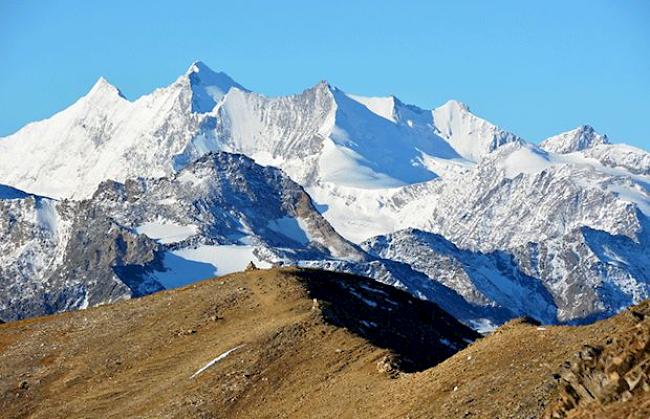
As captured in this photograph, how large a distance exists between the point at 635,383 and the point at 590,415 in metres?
1.46

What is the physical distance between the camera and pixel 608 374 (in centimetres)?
4169

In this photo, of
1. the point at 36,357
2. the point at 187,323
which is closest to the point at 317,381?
the point at 187,323

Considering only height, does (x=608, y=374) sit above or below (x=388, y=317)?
below

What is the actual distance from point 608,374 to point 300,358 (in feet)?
94.8

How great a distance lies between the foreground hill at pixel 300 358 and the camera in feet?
162

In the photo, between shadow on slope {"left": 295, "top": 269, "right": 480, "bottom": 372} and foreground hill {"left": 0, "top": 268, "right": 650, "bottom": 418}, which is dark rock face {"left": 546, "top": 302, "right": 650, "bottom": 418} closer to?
foreground hill {"left": 0, "top": 268, "right": 650, "bottom": 418}

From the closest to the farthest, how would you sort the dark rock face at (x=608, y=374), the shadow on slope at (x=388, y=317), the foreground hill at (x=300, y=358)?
the dark rock face at (x=608, y=374)
the foreground hill at (x=300, y=358)
the shadow on slope at (x=388, y=317)

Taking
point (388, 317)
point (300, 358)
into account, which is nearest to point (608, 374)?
point (300, 358)

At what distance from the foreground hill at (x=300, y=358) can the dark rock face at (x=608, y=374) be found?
4 centimetres

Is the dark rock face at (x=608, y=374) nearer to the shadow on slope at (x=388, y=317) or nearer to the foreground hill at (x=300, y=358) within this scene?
the foreground hill at (x=300, y=358)

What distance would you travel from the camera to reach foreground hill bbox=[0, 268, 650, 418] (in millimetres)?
49406

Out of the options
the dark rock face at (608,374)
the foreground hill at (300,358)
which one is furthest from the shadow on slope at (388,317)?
the dark rock face at (608,374)

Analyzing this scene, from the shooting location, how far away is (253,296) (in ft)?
270

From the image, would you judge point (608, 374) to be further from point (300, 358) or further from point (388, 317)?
point (388, 317)
